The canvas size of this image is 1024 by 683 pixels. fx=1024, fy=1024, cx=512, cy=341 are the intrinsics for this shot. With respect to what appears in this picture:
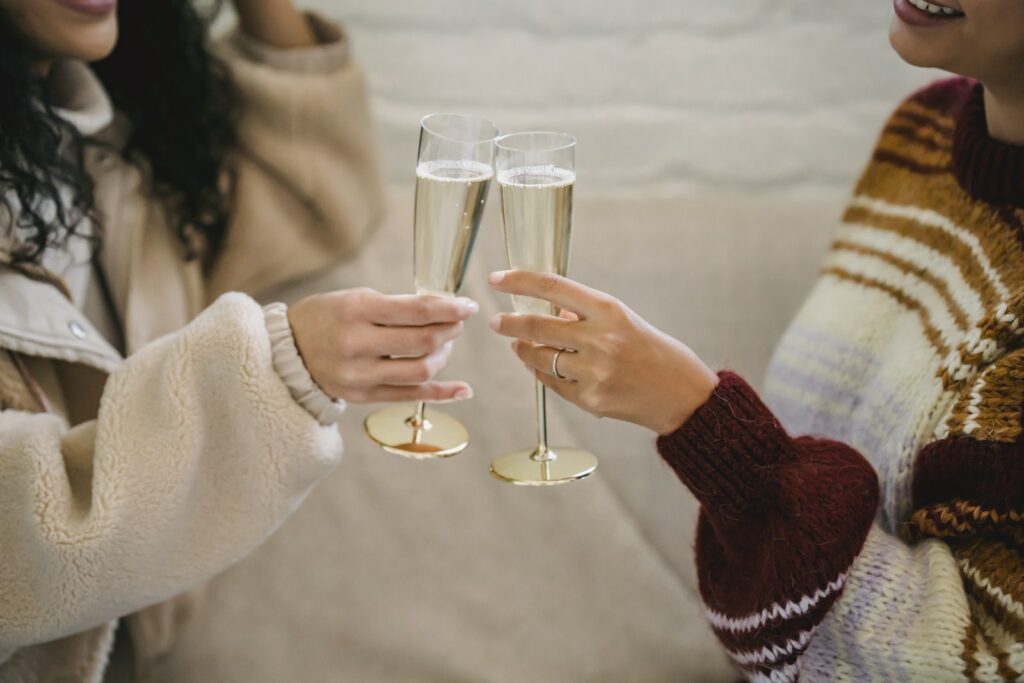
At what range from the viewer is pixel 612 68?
5.94 ft

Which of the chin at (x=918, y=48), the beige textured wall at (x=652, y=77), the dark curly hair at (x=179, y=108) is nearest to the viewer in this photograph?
the chin at (x=918, y=48)

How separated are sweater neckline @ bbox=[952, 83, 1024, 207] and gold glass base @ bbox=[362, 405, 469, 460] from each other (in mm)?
605

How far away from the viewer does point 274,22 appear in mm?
1439

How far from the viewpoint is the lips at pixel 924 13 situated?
97 centimetres

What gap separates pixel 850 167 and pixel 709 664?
3.28 feet

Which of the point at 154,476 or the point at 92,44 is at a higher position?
the point at 92,44

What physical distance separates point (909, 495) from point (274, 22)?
3.39 feet

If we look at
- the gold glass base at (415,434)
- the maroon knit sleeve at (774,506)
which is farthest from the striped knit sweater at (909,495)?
the gold glass base at (415,434)

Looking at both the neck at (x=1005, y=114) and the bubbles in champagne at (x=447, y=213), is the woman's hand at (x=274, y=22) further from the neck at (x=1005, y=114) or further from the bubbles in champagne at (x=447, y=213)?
the neck at (x=1005, y=114)

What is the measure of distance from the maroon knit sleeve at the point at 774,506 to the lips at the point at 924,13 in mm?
387

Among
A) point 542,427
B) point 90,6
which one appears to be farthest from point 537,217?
point 90,6

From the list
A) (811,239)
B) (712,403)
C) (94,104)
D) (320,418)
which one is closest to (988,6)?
(712,403)

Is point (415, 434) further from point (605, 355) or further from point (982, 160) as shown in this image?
point (982, 160)

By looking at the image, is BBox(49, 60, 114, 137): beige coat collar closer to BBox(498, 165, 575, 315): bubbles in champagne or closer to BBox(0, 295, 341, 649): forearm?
BBox(0, 295, 341, 649): forearm
